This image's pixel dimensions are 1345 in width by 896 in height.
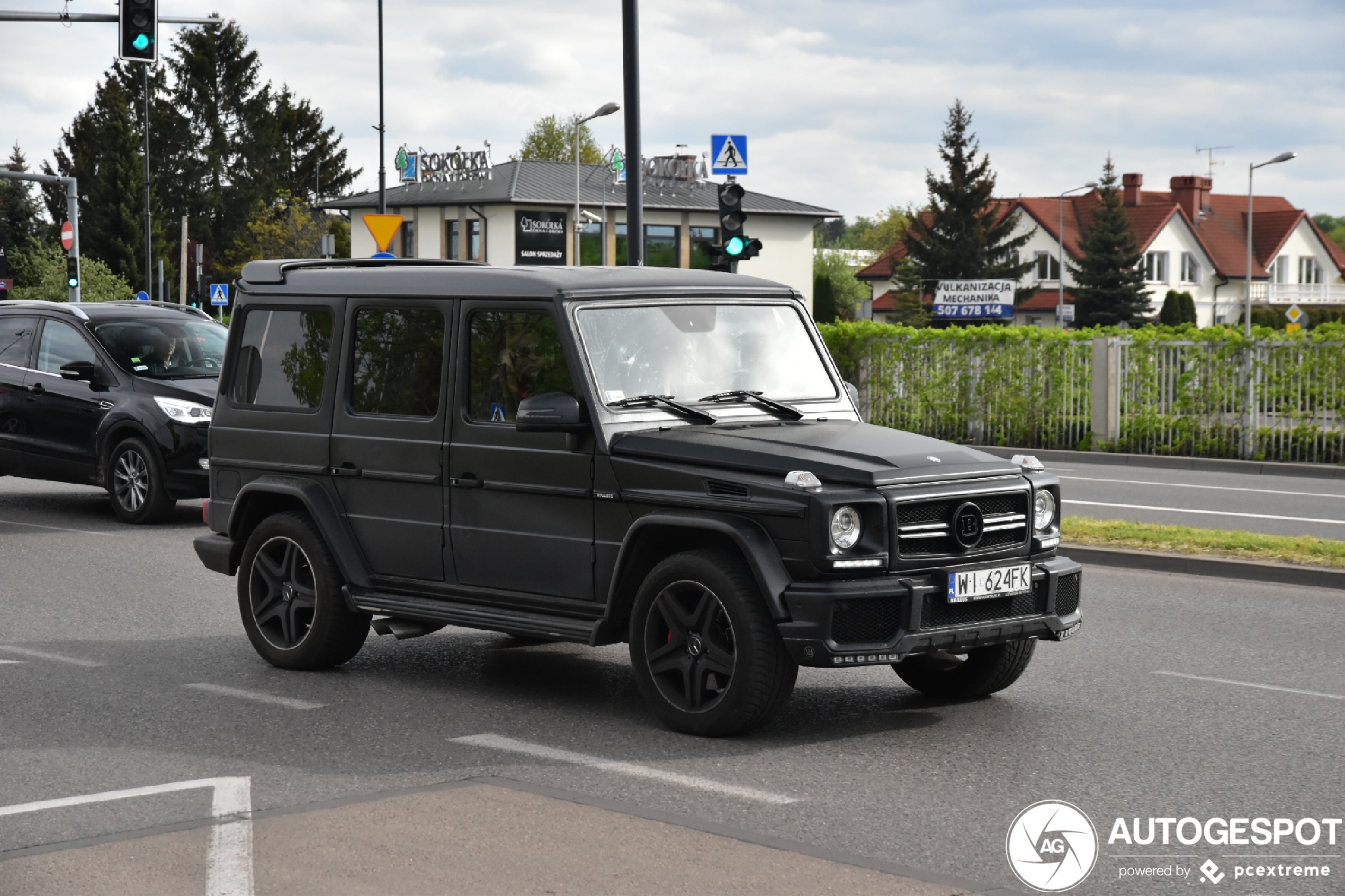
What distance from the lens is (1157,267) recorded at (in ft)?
331

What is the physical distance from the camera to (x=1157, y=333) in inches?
1036

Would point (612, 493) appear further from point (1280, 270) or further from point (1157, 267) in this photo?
point (1280, 270)

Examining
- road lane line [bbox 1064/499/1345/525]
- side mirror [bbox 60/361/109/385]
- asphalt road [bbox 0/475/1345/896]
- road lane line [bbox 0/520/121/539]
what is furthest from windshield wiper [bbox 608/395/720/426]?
road lane line [bbox 1064/499/1345/525]

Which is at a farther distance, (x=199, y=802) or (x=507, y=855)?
(x=199, y=802)

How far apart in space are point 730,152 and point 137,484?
808cm

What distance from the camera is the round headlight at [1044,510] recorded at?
7.22m

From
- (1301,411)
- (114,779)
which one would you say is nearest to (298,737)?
(114,779)

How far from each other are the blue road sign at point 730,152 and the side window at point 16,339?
764 centimetres

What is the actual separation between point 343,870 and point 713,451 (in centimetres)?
246

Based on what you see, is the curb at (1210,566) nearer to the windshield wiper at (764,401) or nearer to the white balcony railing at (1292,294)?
the windshield wiper at (764,401)

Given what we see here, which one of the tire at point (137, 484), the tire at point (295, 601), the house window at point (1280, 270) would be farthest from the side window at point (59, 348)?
the house window at point (1280, 270)

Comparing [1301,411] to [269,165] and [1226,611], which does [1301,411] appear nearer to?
[1226,611]

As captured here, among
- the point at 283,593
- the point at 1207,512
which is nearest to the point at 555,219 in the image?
the point at 1207,512

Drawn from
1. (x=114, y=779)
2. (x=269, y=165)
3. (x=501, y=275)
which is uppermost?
(x=269, y=165)
